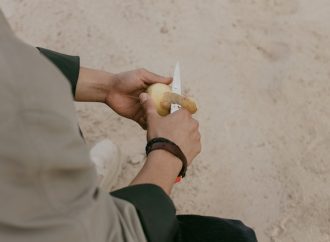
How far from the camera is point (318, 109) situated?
1.79 m

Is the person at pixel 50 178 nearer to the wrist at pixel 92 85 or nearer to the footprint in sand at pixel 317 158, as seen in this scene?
the wrist at pixel 92 85

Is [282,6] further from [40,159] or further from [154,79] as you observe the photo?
[40,159]

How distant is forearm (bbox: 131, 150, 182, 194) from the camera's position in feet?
3.40

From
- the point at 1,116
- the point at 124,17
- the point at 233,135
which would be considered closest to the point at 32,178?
the point at 1,116

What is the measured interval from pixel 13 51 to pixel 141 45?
4.44 ft

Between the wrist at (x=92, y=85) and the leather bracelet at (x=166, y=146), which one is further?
the wrist at (x=92, y=85)

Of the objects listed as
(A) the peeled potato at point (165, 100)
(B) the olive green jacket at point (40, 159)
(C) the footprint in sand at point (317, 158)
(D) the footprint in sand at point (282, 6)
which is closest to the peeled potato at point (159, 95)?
(A) the peeled potato at point (165, 100)

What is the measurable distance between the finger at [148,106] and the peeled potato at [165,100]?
0.02 meters

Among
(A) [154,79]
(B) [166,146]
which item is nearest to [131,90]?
(A) [154,79]

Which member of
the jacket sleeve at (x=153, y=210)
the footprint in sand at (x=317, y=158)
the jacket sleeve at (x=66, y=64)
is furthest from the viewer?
the footprint in sand at (x=317, y=158)

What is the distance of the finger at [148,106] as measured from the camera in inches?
45.5

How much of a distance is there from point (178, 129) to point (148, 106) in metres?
0.11

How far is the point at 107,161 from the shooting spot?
1.56 m

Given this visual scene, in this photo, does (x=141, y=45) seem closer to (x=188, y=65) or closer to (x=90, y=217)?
(x=188, y=65)
